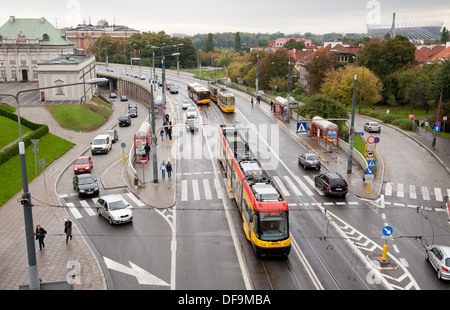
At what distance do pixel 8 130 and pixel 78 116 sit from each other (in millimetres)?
13865

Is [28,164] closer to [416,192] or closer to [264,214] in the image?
[264,214]

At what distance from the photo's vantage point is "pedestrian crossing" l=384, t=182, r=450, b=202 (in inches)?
1340

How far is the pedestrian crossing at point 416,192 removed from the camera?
112ft

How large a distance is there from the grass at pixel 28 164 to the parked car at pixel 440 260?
2861cm

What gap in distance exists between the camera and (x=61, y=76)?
248 feet

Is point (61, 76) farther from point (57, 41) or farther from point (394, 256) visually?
point (394, 256)

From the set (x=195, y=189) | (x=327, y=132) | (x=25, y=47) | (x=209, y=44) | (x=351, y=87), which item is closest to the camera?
(x=195, y=189)

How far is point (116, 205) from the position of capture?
28.9 m

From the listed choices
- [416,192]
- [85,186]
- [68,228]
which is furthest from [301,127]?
[68,228]

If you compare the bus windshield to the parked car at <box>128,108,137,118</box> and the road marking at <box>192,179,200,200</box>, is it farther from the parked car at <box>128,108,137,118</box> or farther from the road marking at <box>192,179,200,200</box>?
the parked car at <box>128,108,137,118</box>

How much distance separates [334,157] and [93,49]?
161968 millimetres

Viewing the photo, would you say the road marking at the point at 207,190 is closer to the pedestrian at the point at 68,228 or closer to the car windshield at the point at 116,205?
the car windshield at the point at 116,205

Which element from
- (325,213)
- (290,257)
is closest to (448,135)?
(325,213)

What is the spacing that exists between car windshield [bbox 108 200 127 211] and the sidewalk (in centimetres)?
242
